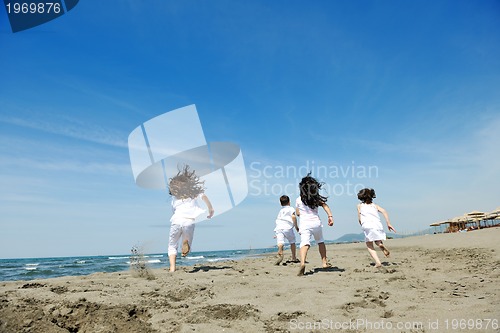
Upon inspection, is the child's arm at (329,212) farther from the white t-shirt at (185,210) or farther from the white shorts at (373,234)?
the white t-shirt at (185,210)

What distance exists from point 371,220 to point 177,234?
4305 mm

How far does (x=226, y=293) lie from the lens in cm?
417

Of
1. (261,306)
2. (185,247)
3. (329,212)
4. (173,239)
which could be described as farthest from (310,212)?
(261,306)

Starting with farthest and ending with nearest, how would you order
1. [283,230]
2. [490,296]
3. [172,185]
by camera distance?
[283,230], [172,185], [490,296]

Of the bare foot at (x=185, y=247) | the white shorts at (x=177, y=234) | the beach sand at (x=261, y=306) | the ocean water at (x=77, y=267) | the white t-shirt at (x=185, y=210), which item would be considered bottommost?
the ocean water at (x=77, y=267)

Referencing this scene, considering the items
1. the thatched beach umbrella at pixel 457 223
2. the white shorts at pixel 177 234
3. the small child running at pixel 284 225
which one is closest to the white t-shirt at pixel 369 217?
the small child running at pixel 284 225

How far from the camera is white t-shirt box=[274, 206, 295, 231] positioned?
898 cm

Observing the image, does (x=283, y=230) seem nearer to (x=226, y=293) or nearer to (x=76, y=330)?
(x=226, y=293)

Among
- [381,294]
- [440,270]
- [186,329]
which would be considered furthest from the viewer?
[440,270]

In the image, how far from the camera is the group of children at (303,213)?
6.52 m

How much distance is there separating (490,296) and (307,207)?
3503 millimetres

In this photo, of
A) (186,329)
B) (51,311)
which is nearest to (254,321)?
(186,329)

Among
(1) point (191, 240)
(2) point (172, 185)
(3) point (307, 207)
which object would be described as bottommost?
(1) point (191, 240)

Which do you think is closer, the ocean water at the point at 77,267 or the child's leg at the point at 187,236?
the child's leg at the point at 187,236
